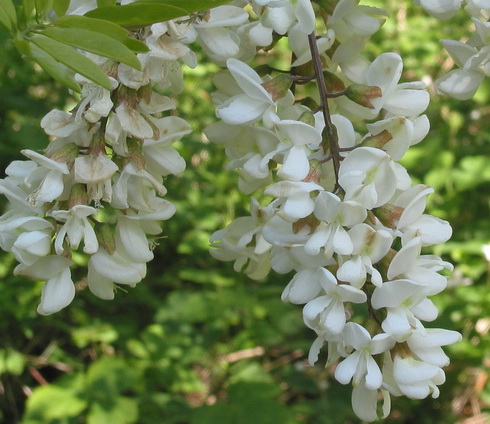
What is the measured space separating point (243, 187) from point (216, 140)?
5 cm

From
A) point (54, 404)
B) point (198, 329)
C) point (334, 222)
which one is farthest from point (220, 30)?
point (198, 329)

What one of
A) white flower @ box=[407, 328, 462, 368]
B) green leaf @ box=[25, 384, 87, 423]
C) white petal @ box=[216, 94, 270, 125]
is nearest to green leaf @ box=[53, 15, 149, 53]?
white petal @ box=[216, 94, 270, 125]

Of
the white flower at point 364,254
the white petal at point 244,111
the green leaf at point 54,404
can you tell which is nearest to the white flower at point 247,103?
the white petal at point 244,111

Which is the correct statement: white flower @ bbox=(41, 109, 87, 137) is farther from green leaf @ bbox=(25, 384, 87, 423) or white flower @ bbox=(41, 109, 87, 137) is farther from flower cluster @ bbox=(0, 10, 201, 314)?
green leaf @ bbox=(25, 384, 87, 423)

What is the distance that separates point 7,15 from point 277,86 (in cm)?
17

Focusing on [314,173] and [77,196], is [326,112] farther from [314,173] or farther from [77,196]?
[77,196]

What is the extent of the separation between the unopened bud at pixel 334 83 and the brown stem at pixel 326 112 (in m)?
0.04

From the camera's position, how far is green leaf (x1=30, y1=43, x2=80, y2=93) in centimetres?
39

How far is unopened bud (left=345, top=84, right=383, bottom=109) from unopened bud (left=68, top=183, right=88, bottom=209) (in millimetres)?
178

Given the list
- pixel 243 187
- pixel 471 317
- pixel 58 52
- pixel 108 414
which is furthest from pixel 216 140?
pixel 471 317

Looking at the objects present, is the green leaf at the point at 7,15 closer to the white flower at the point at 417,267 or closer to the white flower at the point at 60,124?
the white flower at the point at 60,124

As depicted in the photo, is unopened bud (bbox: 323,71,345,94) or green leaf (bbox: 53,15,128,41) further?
unopened bud (bbox: 323,71,345,94)

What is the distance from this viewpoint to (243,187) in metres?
0.56

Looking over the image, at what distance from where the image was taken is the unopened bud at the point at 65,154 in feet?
1.43
